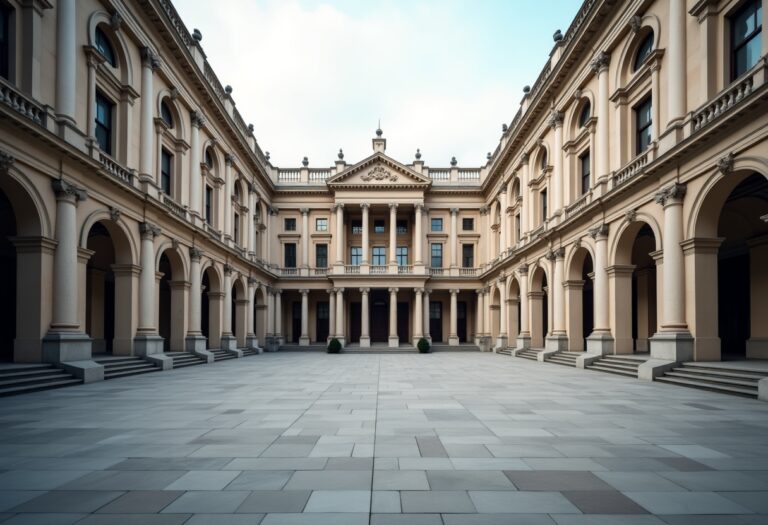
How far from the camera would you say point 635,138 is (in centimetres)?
1838

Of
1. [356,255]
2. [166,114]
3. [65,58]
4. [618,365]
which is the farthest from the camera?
[356,255]

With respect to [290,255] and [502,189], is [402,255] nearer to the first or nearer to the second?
[290,255]

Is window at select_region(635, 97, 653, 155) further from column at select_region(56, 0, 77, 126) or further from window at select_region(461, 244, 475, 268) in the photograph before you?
window at select_region(461, 244, 475, 268)

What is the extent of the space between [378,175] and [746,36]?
93.5ft

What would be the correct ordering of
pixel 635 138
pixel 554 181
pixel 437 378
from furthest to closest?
1. pixel 554 181
2. pixel 635 138
3. pixel 437 378

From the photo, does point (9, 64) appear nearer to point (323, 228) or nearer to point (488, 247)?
point (323, 228)

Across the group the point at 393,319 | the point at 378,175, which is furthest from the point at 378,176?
the point at 393,319

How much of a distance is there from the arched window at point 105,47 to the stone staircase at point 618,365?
72.0ft

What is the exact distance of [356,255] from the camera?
4244 centimetres

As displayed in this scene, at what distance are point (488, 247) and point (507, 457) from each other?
115 feet

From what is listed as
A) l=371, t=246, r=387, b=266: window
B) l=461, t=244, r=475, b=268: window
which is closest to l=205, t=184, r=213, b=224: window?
l=371, t=246, r=387, b=266: window

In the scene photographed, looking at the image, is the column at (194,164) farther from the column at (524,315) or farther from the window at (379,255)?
the window at (379,255)

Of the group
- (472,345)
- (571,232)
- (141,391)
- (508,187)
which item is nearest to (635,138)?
(571,232)

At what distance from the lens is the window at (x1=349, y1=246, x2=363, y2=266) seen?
4219 centimetres
